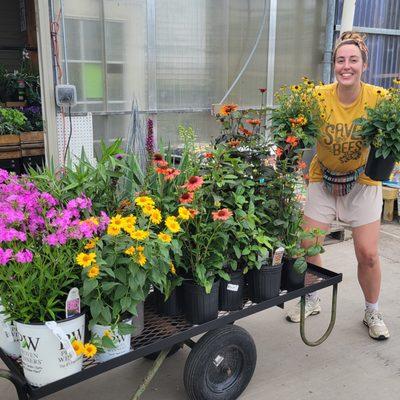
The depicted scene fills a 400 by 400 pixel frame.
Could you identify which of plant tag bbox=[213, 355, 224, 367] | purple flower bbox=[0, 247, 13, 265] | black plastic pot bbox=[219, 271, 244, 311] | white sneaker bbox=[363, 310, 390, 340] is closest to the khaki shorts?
white sneaker bbox=[363, 310, 390, 340]

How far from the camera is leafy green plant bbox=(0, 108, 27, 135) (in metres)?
4.75

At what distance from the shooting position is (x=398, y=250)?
14.2 ft

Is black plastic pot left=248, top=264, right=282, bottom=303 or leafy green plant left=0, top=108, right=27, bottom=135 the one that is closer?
black plastic pot left=248, top=264, right=282, bottom=303

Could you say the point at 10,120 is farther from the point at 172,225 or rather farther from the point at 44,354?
the point at 44,354

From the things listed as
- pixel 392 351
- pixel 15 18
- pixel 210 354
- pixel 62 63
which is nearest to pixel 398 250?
pixel 392 351

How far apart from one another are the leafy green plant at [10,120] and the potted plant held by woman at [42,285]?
342cm

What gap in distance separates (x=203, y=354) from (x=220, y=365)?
19 centimetres

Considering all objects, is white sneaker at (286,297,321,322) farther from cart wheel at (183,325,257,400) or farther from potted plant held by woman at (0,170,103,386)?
potted plant held by woman at (0,170,103,386)

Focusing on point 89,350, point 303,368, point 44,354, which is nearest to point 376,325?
point 303,368

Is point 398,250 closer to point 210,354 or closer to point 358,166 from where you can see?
point 358,166

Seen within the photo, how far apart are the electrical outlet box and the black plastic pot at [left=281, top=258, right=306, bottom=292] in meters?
2.45

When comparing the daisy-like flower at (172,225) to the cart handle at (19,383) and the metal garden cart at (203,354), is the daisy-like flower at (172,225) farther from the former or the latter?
the cart handle at (19,383)

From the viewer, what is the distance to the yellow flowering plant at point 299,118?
2.33 m

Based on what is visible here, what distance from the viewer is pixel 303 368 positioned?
2.53 metres
